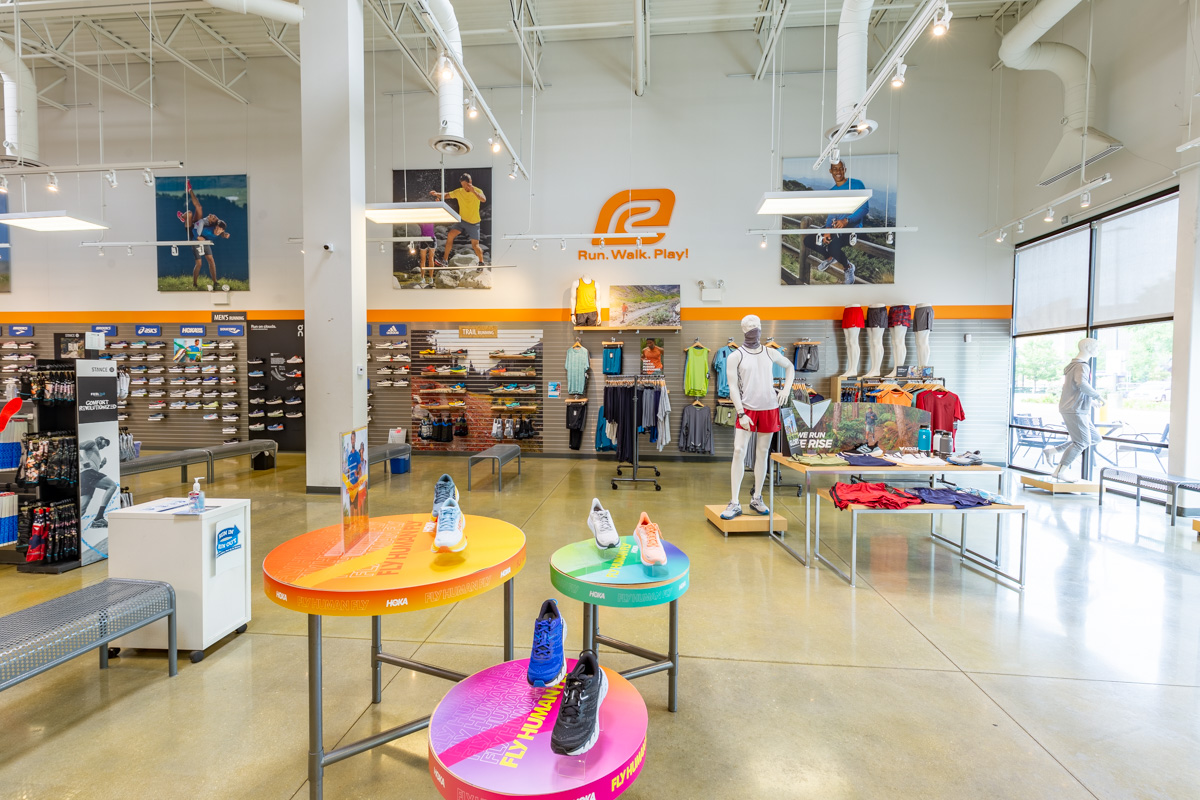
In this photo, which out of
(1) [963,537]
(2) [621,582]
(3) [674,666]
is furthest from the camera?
(1) [963,537]

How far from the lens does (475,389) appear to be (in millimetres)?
9086

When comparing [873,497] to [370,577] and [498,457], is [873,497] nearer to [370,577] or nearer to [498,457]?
[370,577]

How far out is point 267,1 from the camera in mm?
5766

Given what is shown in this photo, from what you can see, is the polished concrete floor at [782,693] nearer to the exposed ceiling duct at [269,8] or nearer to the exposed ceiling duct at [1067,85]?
the exposed ceiling duct at [1067,85]

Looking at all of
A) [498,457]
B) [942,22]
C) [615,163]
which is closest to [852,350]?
[615,163]

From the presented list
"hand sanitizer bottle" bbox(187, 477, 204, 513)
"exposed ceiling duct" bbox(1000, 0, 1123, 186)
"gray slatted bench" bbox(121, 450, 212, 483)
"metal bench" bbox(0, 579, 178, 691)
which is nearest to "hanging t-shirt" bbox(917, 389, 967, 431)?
"exposed ceiling duct" bbox(1000, 0, 1123, 186)

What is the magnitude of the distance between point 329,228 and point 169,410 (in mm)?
6345

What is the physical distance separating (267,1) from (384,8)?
2.73m

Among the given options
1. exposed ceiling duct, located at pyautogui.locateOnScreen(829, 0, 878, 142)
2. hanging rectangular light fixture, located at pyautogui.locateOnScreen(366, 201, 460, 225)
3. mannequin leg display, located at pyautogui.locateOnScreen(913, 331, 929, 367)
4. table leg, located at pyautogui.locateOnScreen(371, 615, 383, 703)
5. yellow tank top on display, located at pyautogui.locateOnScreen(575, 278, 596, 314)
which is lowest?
table leg, located at pyautogui.locateOnScreen(371, 615, 383, 703)

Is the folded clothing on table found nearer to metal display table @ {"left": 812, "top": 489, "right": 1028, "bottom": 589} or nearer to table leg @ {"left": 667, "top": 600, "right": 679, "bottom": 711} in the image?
metal display table @ {"left": 812, "top": 489, "right": 1028, "bottom": 589}

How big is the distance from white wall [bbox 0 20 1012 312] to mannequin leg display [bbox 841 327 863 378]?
689 millimetres

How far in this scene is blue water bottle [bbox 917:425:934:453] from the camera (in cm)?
447

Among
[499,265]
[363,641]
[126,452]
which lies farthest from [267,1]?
[363,641]

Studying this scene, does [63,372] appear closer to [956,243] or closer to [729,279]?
[729,279]
